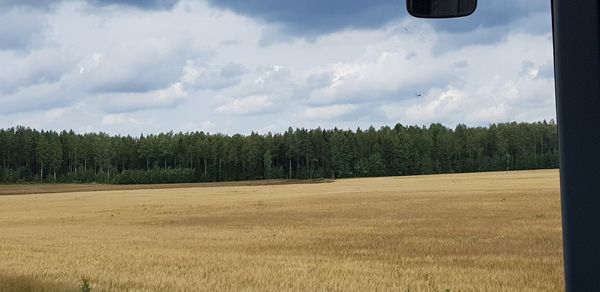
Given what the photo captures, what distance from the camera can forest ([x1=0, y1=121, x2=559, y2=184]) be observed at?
136 m

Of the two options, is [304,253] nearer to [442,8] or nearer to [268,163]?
[442,8]

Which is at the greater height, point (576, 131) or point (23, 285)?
point (576, 131)

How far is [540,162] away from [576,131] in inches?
→ 4668

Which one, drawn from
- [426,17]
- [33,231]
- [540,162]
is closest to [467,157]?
[540,162]

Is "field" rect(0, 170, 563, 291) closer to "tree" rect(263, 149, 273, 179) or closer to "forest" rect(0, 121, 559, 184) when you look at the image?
"forest" rect(0, 121, 559, 184)

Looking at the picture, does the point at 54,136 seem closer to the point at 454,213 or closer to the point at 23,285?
the point at 454,213

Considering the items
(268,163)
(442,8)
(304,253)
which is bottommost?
(304,253)

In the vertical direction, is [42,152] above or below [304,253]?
above

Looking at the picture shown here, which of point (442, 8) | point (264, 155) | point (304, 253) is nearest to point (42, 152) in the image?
point (264, 155)

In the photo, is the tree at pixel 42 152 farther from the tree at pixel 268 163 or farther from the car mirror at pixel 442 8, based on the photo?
the car mirror at pixel 442 8

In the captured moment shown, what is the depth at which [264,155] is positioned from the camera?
14688cm

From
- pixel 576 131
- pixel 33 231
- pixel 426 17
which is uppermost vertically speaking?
pixel 426 17

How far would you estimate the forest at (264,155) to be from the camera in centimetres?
13588

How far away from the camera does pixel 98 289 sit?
1264 centimetres
